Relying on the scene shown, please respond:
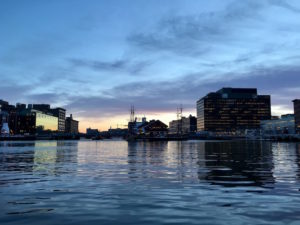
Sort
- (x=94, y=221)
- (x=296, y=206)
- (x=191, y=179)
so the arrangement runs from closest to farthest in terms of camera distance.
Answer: (x=94, y=221) → (x=296, y=206) → (x=191, y=179)

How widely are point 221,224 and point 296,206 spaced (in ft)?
18.5

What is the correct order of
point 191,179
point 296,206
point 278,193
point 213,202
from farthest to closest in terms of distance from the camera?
point 191,179 → point 278,193 → point 213,202 → point 296,206

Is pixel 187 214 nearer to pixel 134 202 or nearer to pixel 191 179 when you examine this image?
pixel 134 202

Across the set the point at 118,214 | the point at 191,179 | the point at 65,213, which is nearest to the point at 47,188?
the point at 65,213

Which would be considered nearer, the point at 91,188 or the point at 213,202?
the point at 213,202

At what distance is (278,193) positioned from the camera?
776 inches

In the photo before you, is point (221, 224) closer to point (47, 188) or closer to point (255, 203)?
point (255, 203)

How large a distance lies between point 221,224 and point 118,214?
4.91 m

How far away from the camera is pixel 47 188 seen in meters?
22.7

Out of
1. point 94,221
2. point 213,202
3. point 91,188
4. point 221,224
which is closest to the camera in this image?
point 221,224

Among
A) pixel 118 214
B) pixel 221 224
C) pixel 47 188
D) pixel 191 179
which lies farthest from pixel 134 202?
pixel 191 179

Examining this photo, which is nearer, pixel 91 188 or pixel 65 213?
pixel 65 213

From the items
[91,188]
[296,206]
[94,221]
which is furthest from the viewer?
[91,188]

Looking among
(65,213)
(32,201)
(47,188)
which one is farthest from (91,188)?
(65,213)
